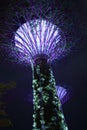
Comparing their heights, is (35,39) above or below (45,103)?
above

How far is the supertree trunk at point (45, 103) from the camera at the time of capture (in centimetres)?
1641

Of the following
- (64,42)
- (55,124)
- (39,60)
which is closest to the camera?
(55,124)

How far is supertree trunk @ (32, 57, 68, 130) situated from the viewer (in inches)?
646

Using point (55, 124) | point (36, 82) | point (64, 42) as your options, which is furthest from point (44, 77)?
point (64, 42)

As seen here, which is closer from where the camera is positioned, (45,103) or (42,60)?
(45,103)

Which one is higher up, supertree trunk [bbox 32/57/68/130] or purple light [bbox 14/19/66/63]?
purple light [bbox 14/19/66/63]

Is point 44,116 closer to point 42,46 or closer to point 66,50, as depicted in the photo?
point 42,46

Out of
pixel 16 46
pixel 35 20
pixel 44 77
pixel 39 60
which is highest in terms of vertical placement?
pixel 35 20

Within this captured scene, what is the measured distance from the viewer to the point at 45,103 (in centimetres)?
1716

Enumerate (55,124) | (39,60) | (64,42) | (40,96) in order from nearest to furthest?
(55,124) < (40,96) < (39,60) < (64,42)

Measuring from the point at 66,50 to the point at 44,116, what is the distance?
8.74 meters

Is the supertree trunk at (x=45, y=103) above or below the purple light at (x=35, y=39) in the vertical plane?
below

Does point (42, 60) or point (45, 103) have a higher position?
point (42, 60)

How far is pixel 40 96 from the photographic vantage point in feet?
57.6
